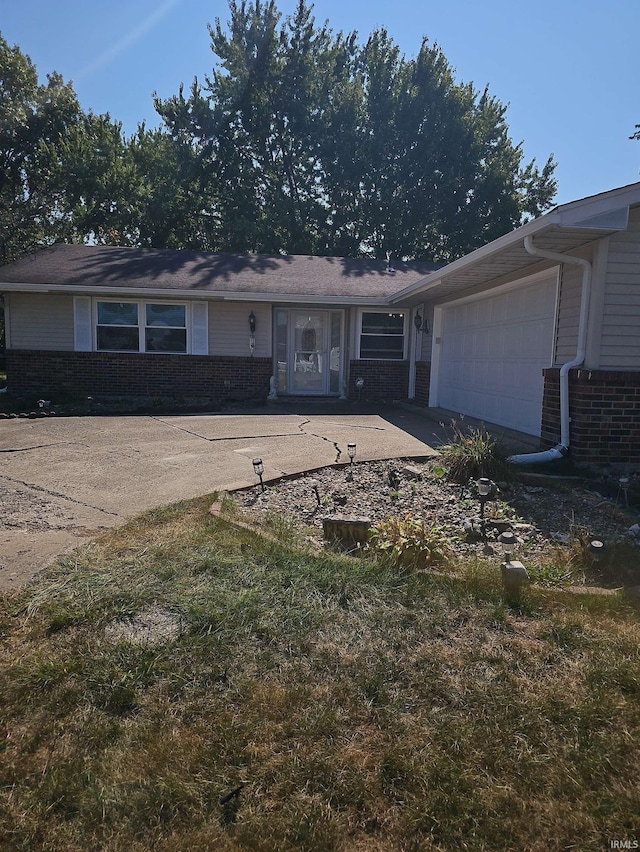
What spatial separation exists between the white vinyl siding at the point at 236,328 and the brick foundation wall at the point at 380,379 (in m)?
2.22

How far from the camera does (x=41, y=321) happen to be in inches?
482

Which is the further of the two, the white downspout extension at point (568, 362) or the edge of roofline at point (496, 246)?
the white downspout extension at point (568, 362)

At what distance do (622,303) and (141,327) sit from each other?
10026 mm

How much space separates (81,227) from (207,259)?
12.1 meters

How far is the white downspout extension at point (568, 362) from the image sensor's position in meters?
5.75

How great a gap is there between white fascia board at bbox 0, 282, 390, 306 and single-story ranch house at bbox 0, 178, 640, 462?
3 centimetres

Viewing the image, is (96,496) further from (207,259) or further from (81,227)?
(81,227)

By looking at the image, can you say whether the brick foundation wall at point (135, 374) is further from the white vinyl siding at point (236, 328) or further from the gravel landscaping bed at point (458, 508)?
the gravel landscaping bed at point (458, 508)

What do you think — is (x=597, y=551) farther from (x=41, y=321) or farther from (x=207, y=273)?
(x=41, y=321)

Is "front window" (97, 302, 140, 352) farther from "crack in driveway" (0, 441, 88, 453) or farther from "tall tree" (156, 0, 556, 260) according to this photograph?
"tall tree" (156, 0, 556, 260)

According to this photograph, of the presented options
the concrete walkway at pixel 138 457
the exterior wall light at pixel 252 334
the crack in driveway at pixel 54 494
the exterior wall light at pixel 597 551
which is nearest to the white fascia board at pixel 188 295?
the exterior wall light at pixel 252 334

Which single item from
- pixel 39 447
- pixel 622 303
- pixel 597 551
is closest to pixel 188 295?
pixel 39 447

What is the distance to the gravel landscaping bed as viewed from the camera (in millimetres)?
3779

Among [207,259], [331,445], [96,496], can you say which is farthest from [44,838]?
[207,259]
